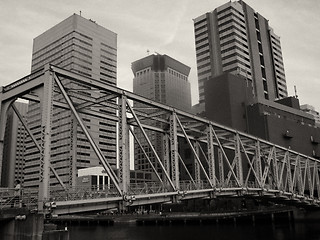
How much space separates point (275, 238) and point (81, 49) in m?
139

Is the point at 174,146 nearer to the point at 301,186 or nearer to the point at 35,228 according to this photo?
the point at 35,228

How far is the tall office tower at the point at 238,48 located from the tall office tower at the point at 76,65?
48643mm

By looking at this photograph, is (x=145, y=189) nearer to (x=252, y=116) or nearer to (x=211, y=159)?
(x=211, y=159)

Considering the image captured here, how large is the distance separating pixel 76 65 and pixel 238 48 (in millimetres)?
75883

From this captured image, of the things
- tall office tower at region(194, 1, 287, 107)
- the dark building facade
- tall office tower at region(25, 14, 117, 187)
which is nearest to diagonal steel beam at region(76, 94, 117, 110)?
the dark building facade

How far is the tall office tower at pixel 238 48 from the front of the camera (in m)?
152

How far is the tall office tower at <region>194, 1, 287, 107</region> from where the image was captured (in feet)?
498

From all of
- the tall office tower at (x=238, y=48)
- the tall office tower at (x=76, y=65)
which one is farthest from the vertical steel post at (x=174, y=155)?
the tall office tower at (x=238, y=48)

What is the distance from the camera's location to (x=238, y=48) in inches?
5950

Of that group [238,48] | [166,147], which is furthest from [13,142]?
[238,48]

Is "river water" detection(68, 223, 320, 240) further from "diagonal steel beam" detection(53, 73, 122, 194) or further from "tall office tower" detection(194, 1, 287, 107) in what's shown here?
"tall office tower" detection(194, 1, 287, 107)

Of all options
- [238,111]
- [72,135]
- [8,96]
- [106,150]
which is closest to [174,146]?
[72,135]

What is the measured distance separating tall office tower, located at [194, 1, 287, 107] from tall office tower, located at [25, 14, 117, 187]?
48.6 m

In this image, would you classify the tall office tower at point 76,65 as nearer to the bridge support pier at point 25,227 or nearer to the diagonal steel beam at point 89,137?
the diagonal steel beam at point 89,137
